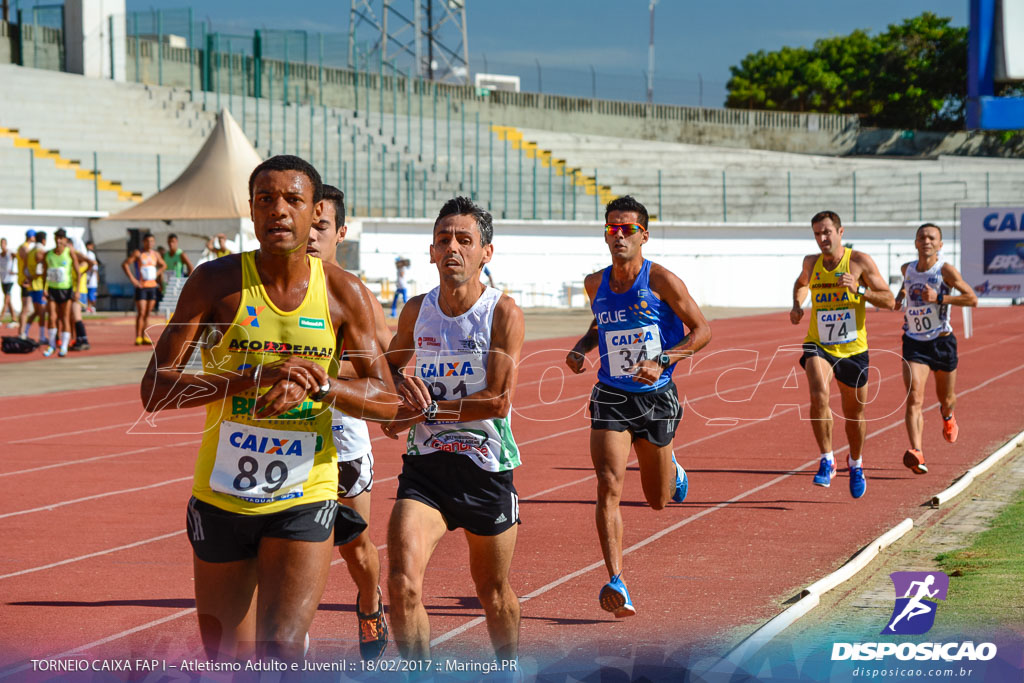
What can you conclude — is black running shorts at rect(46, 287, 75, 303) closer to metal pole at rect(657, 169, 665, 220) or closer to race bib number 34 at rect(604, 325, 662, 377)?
race bib number 34 at rect(604, 325, 662, 377)

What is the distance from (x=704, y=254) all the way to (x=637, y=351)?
37.1 m

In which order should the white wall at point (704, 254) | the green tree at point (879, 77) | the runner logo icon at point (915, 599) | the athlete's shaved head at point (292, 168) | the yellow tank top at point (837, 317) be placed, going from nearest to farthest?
the athlete's shaved head at point (292, 168) → the runner logo icon at point (915, 599) → the yellow tank top at point (837, 317) → the white wall at point (704, 254) → the green tree at point (879, 77)

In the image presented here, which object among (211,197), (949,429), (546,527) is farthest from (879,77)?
(546,527)

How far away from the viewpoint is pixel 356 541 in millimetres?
5113

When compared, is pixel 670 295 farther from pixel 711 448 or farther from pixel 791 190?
pixel 791 190

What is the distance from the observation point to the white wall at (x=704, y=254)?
4194 centimetres

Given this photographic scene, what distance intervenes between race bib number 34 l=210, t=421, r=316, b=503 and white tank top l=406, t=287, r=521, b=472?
108 centimetres

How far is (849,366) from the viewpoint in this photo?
9586 mm

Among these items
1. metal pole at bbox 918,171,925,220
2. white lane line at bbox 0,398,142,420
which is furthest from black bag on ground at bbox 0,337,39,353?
metal pole at bbox 918,171,925,220

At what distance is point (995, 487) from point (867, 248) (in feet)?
114

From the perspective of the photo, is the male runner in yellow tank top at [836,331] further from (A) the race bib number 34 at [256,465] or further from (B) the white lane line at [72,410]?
(B) the white lane line at [72,410]

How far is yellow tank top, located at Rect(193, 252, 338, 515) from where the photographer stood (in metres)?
3.75

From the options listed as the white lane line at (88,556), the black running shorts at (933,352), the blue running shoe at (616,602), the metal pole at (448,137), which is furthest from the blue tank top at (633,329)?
the metal pole at (448,137)

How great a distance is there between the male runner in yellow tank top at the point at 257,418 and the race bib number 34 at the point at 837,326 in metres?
A: 6.53
